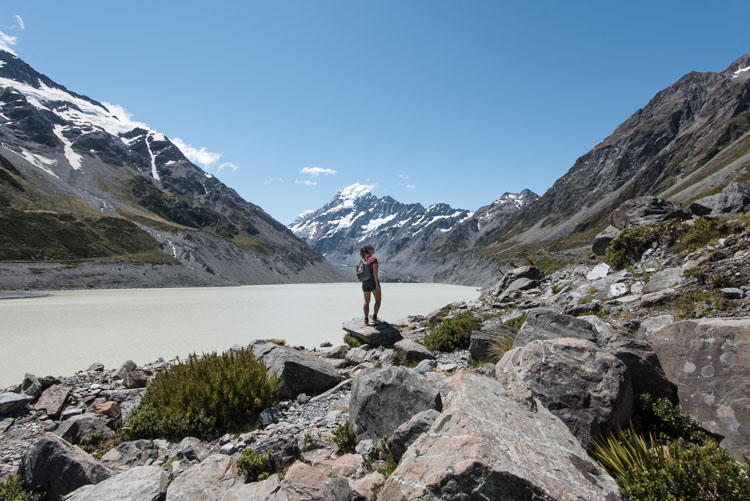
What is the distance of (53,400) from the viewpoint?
32.8 feet

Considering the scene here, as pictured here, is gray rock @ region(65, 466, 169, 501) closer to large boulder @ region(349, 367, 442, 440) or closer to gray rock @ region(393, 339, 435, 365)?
large boulder @ region(349, 367, 442, 440)

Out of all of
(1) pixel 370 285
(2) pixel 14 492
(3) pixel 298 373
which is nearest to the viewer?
(2) pixel 14 492

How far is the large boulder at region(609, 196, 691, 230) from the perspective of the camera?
25.2 metres

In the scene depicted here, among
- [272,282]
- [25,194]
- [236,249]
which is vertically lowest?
[272,282]

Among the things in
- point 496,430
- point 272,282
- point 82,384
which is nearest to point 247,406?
point 496,430

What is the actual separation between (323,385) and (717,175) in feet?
551

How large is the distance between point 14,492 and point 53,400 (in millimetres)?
5743

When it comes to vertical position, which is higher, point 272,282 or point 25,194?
point 25,194

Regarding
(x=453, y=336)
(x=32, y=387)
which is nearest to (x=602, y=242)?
(x=453, y=336)

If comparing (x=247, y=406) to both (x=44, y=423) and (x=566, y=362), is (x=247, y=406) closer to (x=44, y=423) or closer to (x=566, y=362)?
(x=44, y=423)

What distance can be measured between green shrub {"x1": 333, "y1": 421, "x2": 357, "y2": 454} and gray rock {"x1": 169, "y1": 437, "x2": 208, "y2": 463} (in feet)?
8.40

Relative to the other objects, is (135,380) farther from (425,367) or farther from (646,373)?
(646,373)

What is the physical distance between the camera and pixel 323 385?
10.2m

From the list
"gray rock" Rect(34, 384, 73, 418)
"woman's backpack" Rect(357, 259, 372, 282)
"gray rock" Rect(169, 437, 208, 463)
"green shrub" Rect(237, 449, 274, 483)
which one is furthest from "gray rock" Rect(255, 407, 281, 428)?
"woman's backpack" Rect(357, 259, 372, 282)
